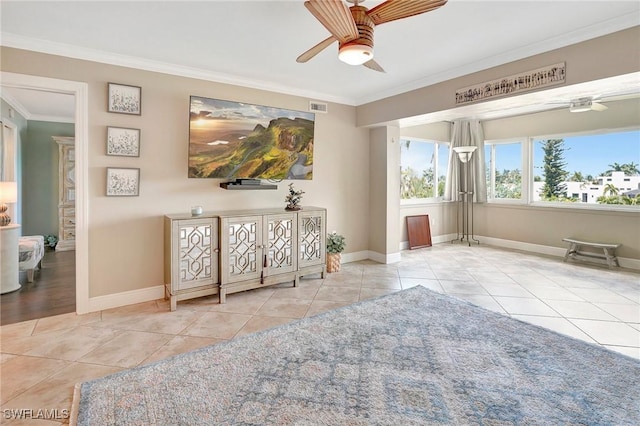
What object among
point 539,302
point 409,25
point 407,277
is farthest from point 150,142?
point 539,302

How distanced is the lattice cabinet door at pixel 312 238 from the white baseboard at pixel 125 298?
1.68 m

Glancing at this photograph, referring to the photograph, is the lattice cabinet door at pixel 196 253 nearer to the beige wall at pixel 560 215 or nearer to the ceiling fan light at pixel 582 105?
the ceiling fan light at pixel 582 105

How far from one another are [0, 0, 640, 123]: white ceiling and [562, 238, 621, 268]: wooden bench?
2.97 meters

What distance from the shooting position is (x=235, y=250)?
3.51 meters

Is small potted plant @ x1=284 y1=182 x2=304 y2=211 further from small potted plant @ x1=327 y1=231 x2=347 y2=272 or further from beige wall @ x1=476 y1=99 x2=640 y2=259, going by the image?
beige wall @ x1=476 y1=99 x2=640 y2=259

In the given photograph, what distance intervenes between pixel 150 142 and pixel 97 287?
63.3 inches

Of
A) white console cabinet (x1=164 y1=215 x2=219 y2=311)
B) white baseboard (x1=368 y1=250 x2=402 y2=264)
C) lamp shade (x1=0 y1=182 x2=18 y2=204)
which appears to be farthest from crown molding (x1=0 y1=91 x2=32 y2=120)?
white baseboard (x1=368 y1=250 x2=402 y2=264)

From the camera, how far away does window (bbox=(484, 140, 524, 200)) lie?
20.5ft

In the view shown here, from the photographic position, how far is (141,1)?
7.50 ft

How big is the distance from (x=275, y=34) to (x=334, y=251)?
9.40 feet

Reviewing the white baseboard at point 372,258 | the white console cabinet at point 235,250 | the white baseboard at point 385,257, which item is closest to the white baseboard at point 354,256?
the white baseboard at point 372,258

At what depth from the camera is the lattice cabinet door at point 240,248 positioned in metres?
3.43

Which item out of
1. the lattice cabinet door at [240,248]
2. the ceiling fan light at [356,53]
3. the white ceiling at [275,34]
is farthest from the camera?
the lattice cabinet door at [240,248]

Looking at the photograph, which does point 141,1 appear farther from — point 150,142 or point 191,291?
point 191,291
